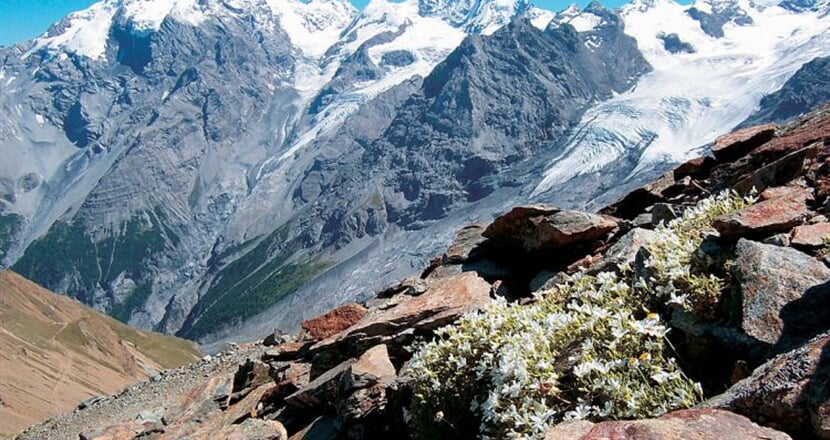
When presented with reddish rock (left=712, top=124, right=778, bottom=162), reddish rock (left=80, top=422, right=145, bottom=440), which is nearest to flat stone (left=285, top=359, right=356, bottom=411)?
reddish rock (left=80, top=422, right=145, bottom=440)

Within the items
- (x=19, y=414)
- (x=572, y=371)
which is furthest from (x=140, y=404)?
(x=19, y=414)

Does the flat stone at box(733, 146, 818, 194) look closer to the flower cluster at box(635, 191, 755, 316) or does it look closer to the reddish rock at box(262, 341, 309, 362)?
the flower cluster at box(635, 191, 755, 316)

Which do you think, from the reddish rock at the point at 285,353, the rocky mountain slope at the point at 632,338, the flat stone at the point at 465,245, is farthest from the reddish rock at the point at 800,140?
the reddish rock at the point at 285,353

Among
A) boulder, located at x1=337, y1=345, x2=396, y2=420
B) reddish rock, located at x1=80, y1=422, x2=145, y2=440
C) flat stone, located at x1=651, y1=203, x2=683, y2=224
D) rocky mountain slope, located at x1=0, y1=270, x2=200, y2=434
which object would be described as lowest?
rocky mountain slope, located at x1=0, y1=270, x2=200, y2=434

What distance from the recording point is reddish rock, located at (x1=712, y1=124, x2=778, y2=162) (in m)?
18.6

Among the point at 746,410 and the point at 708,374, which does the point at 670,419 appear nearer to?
the point at 746,410

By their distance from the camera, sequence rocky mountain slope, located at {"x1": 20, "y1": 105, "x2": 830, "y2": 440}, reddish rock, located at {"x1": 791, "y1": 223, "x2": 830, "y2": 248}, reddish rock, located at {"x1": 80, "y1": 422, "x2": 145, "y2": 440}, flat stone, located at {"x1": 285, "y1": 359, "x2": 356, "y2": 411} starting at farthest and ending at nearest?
reddish rock, located at {"x1": 80, "y1": 422, "x2": 145, "y2": 440} → flat stone, located at {"x1": 285, "y1": 359, "x2": 356, "y2": 411} → reddish rock, located at {"x1": 791, "y1": 223, "x2": 830, "y2": 248} → rocky mountain slope, located at {"x1": 20, "y1": 105, "x2": 830, "y2": 440}

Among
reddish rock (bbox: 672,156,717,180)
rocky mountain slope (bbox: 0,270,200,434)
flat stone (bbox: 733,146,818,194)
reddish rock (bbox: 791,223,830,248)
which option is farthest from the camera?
rocky mountain slope (bbox: 0,270,200,434)

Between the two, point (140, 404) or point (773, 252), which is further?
point (140, 404)

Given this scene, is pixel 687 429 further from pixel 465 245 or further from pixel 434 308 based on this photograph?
pixel 465 245

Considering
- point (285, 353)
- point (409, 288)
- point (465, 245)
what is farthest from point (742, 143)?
point (285, 353)

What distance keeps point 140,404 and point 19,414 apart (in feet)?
251

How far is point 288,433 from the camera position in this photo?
15.6 meters

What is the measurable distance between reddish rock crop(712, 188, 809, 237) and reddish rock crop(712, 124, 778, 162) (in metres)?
8.78
